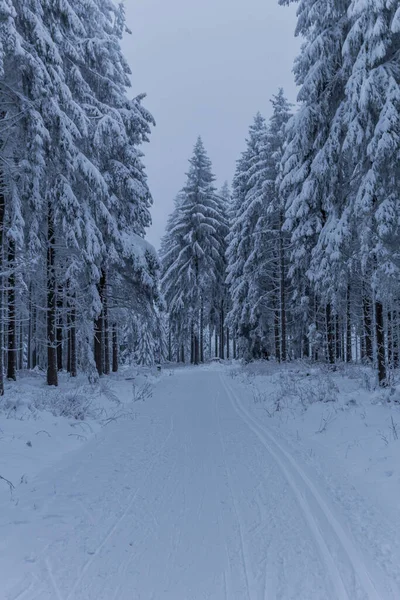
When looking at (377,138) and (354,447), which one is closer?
(354,447)

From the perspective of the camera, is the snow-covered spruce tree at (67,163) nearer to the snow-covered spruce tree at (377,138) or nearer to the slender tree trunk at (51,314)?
the slender tree trunk at (51,314)

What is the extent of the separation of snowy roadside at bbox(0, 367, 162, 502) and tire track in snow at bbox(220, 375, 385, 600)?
344cm

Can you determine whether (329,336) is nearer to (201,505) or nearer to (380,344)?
(380,344)

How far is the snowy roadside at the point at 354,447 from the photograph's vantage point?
399 cm

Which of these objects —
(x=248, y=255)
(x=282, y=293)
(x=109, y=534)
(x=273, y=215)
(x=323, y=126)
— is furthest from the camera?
(x=248, y=255)

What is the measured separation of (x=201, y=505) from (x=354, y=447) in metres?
3.30

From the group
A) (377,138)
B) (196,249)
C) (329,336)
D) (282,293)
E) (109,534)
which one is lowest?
(109,534)

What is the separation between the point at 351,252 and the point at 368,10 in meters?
5.81

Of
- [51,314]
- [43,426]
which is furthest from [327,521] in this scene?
[51,314]

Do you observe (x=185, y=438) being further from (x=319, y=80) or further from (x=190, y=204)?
(x=190, y=204)

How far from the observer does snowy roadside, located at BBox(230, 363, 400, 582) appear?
399cm

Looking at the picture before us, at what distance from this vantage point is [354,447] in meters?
6.52

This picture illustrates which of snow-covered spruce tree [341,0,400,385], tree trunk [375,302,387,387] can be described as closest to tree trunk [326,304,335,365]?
tree trunk [375,302,387,387]

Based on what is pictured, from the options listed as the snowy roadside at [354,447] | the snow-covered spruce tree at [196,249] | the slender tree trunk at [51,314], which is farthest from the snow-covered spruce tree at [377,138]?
the snow-covered spruce tree at [196,249]
